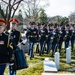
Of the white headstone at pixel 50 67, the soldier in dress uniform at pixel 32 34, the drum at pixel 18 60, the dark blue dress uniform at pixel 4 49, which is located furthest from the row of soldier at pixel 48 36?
the dark blue dress uniform at pixel 4 49

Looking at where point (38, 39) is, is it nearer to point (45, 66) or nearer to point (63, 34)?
point (63, 34)

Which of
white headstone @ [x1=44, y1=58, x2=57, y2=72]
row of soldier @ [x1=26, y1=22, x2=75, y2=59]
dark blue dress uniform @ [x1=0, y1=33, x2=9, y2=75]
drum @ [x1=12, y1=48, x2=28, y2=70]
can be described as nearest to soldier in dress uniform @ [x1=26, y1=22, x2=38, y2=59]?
row of soldier @ [x1=26, y1=22, x2=75, y2=59]

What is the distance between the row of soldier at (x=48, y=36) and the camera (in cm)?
1374

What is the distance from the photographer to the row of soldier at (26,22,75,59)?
45.1ft

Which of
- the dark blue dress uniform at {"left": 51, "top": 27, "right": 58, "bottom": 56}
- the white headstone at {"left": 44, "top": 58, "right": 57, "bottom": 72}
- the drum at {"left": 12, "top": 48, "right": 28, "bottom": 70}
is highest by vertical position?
the dark blue dress uniform at {"left": 51, "top": 27, "right": 58, "bottom": 56}

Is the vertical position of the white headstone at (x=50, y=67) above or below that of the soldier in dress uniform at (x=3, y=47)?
below

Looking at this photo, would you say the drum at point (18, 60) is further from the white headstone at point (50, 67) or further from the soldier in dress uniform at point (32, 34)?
the soldier in dress uniform at point (32, 34)

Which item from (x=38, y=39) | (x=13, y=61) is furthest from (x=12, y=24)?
(x=38, y=39)

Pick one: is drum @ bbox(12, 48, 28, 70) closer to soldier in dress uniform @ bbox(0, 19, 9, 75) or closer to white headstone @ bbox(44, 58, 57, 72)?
soldier in dress uniform @ bbox(0, 19, 9, 75)

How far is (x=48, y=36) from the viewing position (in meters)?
15.1

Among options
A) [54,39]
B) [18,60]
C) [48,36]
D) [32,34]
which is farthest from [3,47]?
[54,39]

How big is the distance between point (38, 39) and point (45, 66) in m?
4.10

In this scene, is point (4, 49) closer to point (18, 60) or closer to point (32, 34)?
point (18, 60)

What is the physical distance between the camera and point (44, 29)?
582 inches
